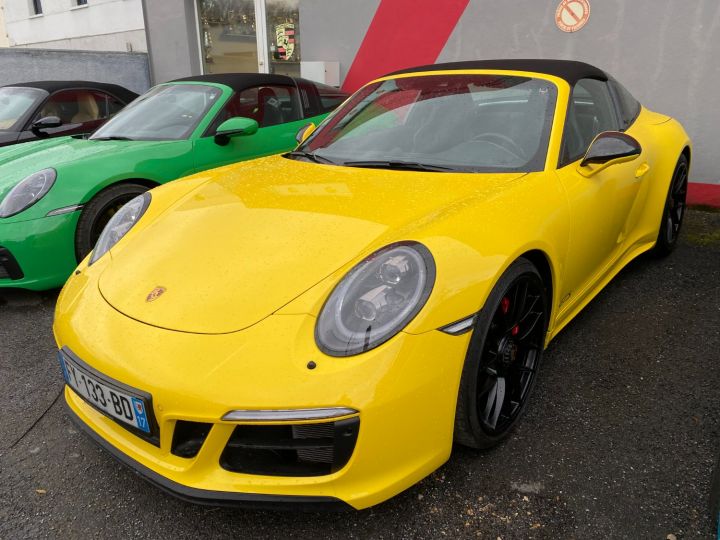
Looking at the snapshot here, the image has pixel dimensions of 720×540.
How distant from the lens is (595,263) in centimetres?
256

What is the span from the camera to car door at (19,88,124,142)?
5.08 metres

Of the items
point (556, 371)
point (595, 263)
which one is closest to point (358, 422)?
point (556, 371)

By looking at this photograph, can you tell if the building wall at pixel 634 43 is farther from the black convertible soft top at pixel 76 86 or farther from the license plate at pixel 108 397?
the license plate at pixel 108 397

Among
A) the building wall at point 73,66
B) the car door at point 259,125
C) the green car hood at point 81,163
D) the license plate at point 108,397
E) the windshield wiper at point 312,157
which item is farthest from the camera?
the building wall at point 73,66

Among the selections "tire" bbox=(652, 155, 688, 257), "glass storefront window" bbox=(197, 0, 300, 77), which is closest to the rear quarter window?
"tire" bbox=(652, 155, 688, 257)

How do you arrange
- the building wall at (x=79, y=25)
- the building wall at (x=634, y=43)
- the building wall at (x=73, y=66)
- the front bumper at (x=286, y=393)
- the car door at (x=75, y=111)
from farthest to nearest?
1. the building wall at (x=79, y=25)
2. the building wall at (x=73, y=66)
3. the car door at (x=75, y=111)
4. the building wall at (x=634, y=43)
5. the front bumper at (x=286, y=393)

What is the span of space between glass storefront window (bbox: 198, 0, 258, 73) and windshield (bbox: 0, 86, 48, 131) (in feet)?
12.5

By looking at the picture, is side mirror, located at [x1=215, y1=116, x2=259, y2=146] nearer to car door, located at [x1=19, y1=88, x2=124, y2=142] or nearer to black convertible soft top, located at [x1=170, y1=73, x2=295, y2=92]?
black convertible soft top, located at [x1=170, y1=73, x2=295, y2=92]

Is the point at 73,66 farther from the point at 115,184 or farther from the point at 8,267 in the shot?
the point at 8,267

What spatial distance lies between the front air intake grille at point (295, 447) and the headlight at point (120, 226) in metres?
1.05

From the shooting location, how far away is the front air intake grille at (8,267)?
3.03m

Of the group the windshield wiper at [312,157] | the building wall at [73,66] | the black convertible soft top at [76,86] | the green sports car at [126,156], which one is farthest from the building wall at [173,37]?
the windshield wiper at [312,157]

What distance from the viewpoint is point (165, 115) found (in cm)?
404

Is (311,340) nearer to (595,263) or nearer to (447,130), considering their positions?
(447,130)
